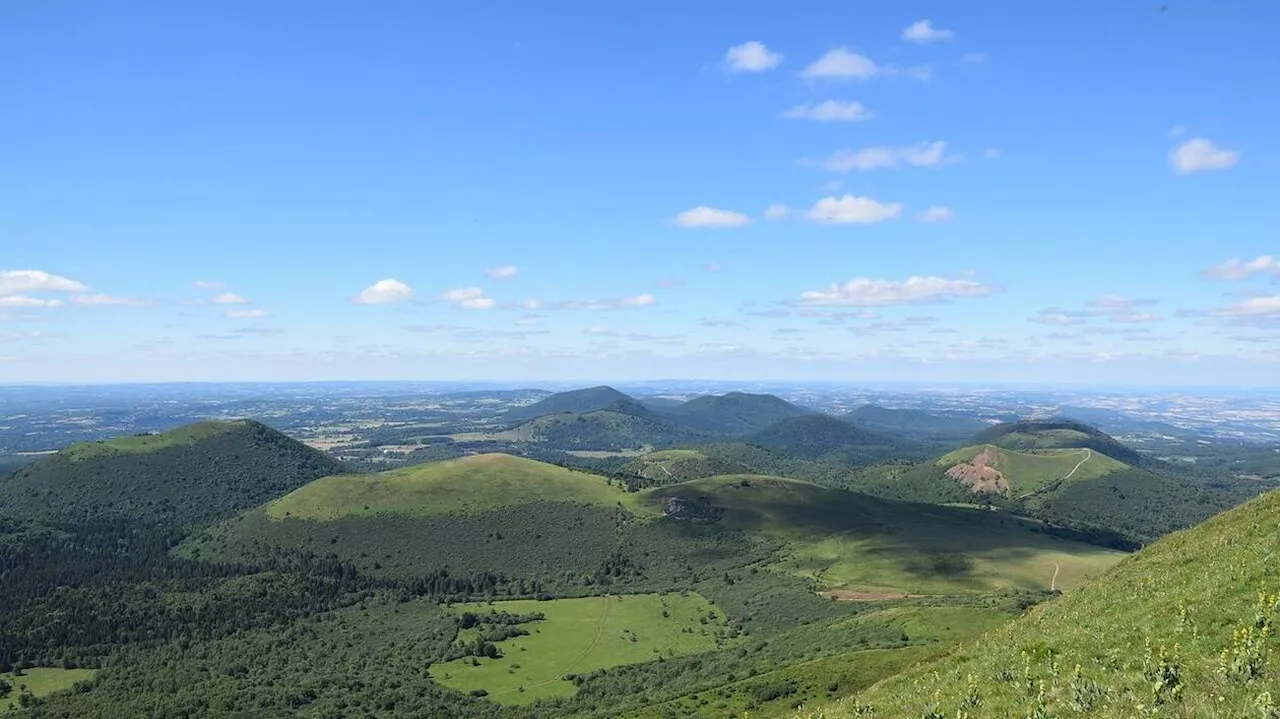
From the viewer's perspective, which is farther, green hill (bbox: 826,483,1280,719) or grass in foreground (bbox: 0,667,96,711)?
grass in foreground (bbox: 0,667,96,711)

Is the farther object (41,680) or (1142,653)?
(41,680)

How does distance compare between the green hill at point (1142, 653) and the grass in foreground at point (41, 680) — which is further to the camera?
the grass in foreground at point (41, 680)

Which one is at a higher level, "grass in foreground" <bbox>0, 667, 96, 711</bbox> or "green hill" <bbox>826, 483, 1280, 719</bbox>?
"green hill" <bbox>826, 483, 1280, 719</bbox>

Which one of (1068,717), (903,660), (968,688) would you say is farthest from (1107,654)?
(903,660)

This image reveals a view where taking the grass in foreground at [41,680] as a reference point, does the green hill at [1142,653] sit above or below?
above

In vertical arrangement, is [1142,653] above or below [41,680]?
above
